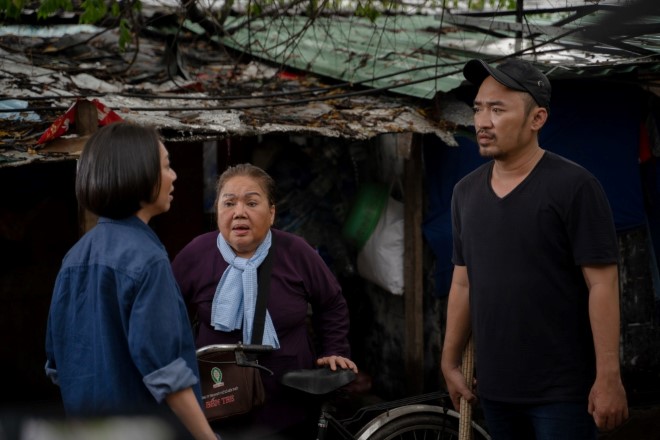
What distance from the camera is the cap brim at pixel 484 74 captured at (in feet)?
11.5

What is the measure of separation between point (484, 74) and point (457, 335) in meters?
1.21

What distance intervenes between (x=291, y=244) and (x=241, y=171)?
46cm

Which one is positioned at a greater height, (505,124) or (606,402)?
(505,124)

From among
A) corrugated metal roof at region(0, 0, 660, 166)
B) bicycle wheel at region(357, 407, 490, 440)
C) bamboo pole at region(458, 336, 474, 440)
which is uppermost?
corrugated metal roof at region(0, 0, 660, 166)

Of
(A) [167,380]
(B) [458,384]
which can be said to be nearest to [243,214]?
(B) [458,384]

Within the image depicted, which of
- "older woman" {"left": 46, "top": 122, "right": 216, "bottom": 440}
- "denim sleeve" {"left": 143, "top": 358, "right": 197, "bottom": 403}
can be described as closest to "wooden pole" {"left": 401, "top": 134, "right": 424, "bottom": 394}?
"older woman" {"left": 46, "top": 122, "right": 216, "bottom": 440}

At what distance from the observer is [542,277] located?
11.1ft

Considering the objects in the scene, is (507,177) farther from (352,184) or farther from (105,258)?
(352,184)

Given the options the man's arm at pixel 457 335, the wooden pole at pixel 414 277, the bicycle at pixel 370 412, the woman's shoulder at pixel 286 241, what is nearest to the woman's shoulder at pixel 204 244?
the woman's shoulder at pixel 286 241

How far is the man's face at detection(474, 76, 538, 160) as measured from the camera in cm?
349

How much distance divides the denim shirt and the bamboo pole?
1627 mm

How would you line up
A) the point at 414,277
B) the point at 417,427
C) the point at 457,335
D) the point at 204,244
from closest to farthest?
the point at 457,335
the point at 204,244
the point at 417,427
the point at 414,277

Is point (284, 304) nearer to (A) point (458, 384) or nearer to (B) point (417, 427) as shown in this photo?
(A) point (458, 384)

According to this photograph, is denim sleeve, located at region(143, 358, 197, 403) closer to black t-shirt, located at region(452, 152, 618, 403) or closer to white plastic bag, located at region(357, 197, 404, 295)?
black t-shirt, located at region(452, 152, 618, 403)
